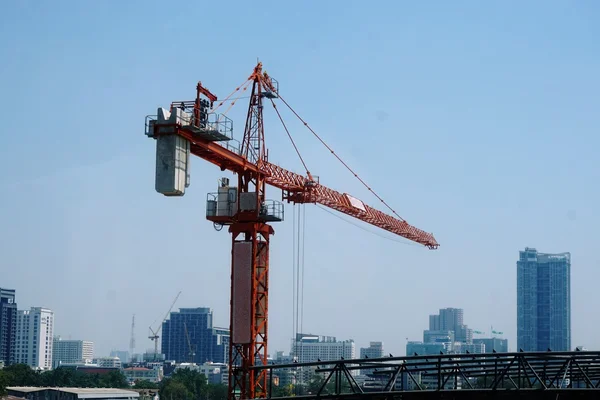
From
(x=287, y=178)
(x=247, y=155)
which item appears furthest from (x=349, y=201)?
(x=247, y=155)

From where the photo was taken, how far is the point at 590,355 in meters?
47.1

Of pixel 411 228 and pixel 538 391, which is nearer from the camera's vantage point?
pixel 538 391

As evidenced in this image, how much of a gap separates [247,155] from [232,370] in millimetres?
19982

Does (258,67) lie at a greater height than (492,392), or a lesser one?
greater

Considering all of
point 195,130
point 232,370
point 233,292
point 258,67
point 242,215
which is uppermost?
point 258,67

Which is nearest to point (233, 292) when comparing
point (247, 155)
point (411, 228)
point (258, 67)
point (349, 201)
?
point (247, 155)

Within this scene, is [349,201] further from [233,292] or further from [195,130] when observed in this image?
[195,130]

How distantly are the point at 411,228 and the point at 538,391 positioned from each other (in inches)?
3700

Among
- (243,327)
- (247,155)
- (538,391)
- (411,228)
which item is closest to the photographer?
(538,391)

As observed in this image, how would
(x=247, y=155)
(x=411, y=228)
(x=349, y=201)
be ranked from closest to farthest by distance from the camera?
(x=247, y=155) → (x=349, y=201) → (x=411, y=228)

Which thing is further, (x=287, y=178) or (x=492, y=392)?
(x=287, y=178)

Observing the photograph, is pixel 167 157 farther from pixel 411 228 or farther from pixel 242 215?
pixel 411 228

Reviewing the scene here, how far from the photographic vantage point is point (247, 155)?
286 feet

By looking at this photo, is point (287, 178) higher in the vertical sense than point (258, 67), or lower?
lower
